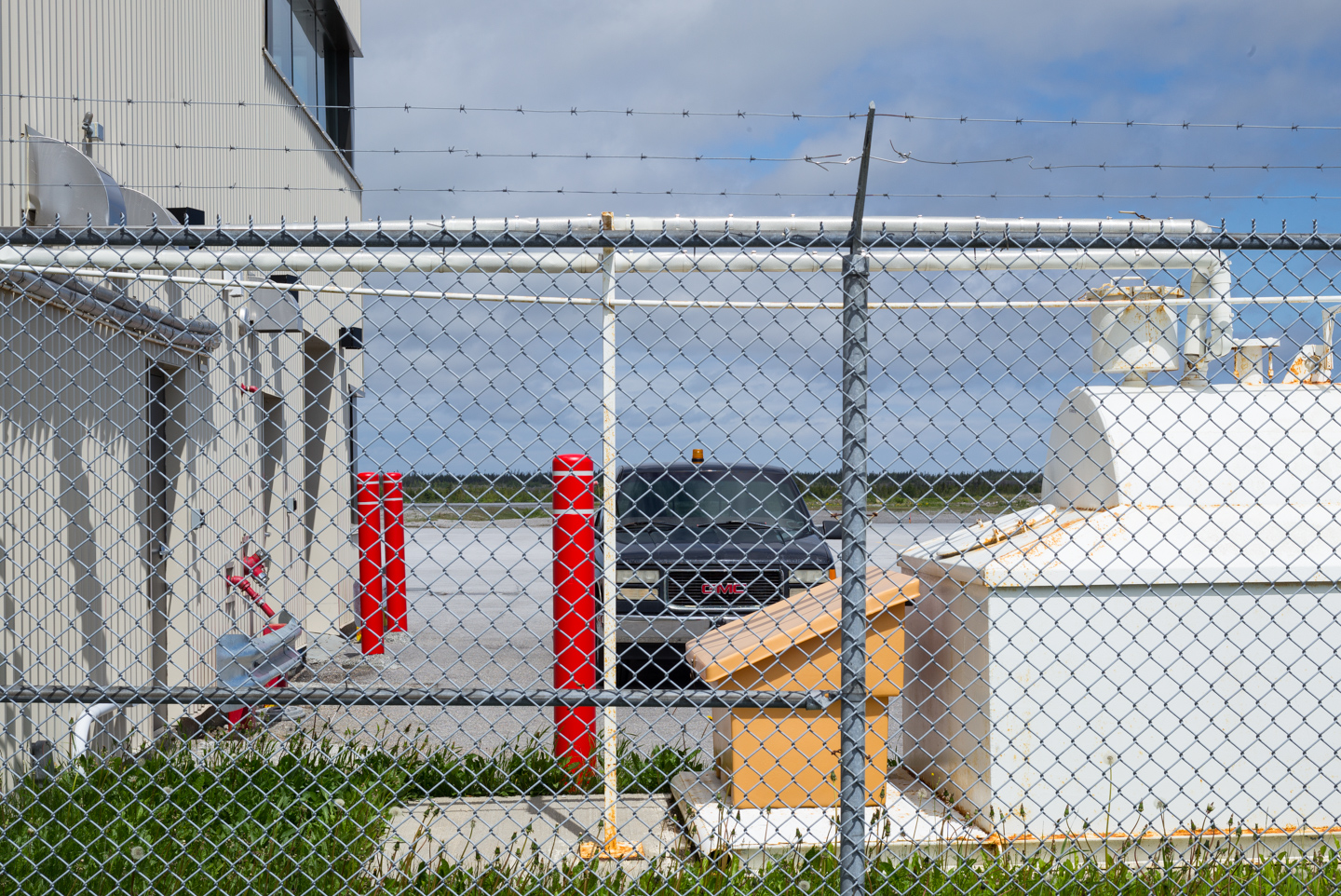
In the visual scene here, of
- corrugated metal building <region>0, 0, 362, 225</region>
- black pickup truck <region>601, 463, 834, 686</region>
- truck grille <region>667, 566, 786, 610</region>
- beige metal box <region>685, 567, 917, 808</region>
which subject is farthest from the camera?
truck grille <region>667, 566, 786, 610</region>

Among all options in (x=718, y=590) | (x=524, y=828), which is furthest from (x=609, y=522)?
(x=718, y=590)

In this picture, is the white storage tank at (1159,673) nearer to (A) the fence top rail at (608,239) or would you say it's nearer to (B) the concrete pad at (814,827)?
Result: (B) the concrete pad at (814,827)

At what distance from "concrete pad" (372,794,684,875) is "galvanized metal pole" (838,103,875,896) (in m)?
1.21

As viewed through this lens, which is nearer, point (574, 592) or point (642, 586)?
point (574, 592)

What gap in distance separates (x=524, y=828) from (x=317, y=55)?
1008 cm

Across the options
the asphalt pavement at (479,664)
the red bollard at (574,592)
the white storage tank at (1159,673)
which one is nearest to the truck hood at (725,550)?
the asphalt pavement at (479,664)

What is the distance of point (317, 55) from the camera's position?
462 inches

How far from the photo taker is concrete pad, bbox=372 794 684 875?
389 cm

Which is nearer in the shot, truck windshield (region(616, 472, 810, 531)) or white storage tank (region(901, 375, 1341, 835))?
white storage tank (region(901, 375, 1341, 835))

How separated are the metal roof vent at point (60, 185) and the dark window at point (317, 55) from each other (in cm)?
441

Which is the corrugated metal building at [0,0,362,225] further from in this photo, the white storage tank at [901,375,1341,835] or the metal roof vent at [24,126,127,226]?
the white storage tank at [901,375,1341,835]

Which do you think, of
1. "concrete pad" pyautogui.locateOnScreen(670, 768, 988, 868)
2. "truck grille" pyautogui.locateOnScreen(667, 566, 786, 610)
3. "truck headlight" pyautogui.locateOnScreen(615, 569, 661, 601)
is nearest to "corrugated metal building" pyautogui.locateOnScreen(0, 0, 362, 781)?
"concrete pad" pyautogui.locateOnScreen(670, 768, 988, 868)

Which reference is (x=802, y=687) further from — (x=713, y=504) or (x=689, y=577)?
(x=713, y=504)

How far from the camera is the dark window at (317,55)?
9695mm
